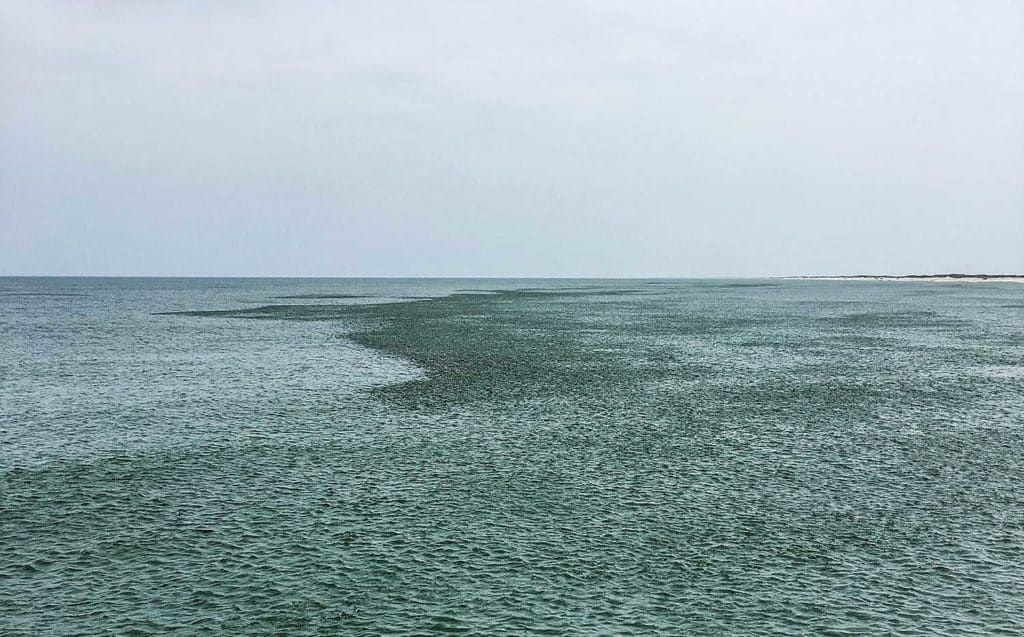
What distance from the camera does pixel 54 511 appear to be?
88.6 ft

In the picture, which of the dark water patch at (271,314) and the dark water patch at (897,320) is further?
the dark water patch at (271,314)

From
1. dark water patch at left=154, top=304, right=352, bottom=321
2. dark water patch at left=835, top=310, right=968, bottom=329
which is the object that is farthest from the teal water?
dark water patch at left=154, top=304, right=352, bottom=321

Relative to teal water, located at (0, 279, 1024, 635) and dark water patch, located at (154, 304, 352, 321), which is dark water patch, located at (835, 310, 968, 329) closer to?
teal water, located at (0, 279, 1024, 635)

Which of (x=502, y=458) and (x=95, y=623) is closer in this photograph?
(x=95, y=623)

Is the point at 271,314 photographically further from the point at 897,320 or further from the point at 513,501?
the point at 513,501

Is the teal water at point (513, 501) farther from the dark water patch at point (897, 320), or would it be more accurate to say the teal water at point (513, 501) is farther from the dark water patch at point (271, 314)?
the dark water patch at point (271, 314)

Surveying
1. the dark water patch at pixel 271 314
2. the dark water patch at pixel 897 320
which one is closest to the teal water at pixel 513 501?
the dark water patch at pixel 897 320

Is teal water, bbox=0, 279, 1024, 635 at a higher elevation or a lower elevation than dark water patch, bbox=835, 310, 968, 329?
lower

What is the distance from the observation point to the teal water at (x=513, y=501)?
19641 mm

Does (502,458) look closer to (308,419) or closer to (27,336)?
(308,419)

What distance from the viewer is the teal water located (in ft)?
64.4

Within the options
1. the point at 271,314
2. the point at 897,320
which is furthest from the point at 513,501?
the point at 271,314

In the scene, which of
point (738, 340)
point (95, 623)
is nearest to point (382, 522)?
point (95, 623)

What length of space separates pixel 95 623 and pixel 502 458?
1821cm
